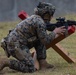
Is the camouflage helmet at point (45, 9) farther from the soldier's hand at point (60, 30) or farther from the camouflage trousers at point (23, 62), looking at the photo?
the camouflage trousers at point (23, 62)

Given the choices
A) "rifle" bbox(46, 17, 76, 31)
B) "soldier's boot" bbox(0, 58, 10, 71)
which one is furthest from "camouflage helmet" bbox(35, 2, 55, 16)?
"soldier's boot" bbox(0, 58, 10, 71)

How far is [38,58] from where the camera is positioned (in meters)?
7.78

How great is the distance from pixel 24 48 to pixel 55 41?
0.71 meters

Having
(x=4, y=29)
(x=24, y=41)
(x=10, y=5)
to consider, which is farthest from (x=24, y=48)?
(x=10, y=5)

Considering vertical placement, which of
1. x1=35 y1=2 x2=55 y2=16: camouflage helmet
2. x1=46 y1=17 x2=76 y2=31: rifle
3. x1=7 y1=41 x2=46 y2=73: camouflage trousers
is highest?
x1=35 y1=2 x2=55 y2=16: camouflage helmet

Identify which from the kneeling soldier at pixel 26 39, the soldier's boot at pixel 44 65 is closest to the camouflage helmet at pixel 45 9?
the kneeling soldier at pixel 26 39

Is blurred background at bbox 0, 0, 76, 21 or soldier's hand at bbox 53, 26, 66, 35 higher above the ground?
soldier's hand at bbox 53, 26, 66, 35

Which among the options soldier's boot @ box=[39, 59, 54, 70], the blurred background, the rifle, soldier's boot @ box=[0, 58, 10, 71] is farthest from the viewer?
the blurred background

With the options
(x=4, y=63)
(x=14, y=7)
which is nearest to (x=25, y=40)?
(x=4, y=63)

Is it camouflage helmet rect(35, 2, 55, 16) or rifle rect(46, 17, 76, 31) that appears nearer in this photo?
camouflage helmet rect(35, 2, 55, 16)

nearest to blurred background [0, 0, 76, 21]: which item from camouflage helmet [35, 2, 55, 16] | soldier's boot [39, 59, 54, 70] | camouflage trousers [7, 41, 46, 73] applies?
soldier's boot [39, 59, 54, 70]

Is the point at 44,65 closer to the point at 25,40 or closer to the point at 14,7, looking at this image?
the point at 25,40

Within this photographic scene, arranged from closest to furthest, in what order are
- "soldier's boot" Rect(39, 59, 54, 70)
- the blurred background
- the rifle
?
the rifle, "soldier's boot" Rect(39, 59, 54, 70), the blurred background

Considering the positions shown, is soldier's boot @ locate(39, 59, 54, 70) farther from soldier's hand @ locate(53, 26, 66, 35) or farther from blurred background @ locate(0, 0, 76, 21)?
blurred background @ locate(0, 0, 76, 21)
